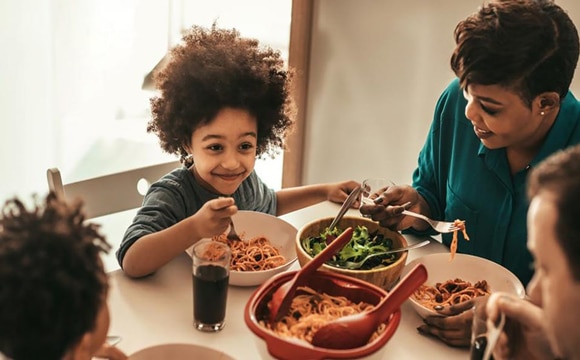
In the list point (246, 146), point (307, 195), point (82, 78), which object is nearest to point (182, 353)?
point (246, 146)

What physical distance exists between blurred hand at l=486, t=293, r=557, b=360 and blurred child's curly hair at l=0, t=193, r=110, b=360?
611 mm

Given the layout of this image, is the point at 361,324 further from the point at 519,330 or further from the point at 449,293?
the point at 449,293

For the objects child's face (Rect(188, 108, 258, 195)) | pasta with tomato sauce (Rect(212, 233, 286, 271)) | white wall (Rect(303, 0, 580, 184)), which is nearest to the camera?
pasta with tomato sauce (Rect(212, 233, 286, 271))

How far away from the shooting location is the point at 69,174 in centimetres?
257

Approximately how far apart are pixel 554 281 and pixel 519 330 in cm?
27

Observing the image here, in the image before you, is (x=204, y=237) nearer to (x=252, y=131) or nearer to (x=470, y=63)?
(x=252, y=131)

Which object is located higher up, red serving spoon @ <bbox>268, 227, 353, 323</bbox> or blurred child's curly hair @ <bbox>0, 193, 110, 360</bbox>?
blurred child's curly hair @ <bbox>0, 193, 110, 360</bbox>

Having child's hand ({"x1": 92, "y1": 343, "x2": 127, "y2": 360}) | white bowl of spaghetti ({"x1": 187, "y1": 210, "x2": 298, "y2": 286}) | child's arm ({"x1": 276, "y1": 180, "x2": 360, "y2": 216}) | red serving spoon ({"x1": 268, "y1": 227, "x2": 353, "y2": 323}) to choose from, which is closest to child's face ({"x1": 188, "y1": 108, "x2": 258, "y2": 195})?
white bowl of spaghetti ({"x1": 187, "y1": 210, "x2": 298, "y2": 286})

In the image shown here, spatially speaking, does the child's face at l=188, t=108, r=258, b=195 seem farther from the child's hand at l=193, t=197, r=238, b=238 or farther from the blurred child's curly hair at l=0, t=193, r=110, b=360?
the blurred child's curly hair at l=0, t=193, r=110, b=360

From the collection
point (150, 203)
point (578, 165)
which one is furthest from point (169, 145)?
point (578, 165)

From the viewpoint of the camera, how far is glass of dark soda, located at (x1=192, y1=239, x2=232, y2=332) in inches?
47.7

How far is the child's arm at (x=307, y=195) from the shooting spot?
1896 millimetres

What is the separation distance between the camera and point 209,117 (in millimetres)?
1553

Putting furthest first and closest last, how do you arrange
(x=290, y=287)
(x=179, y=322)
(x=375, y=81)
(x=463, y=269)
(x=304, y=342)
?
(x=375, y=81)
(x=463, y=269)
(x=179, y=322)
(x=290, y=287)
(x=304, y=342)
